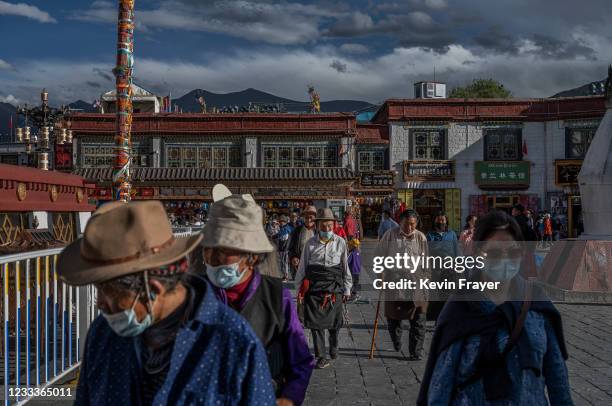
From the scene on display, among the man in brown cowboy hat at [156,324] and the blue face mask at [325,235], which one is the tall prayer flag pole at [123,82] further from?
the man in brown cowboy hat at [156,324]

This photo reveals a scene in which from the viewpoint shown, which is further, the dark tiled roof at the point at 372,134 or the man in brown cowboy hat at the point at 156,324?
the dark tiled roof at the point at 372,134

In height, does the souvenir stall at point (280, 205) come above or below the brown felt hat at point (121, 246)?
above

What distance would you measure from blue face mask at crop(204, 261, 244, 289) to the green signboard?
35.5 meters

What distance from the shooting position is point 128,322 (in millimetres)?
2170

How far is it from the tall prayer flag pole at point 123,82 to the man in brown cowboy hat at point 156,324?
7.58 m

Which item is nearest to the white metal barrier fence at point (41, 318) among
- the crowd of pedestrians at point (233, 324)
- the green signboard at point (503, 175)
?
the crowd of pedestrians at point (233, 324)

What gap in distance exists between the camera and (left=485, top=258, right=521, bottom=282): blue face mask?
10.4 ft

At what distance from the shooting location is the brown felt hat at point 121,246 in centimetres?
216

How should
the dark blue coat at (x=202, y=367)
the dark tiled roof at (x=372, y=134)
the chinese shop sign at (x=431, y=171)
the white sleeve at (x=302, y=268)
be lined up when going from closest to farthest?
the dark blue coat at (x=202, y=367) < the white sleeve at (x=302, y=268) < the chinese shop sign at (x=431, y=171) < the dark tiled roof at (x=372, y=134)

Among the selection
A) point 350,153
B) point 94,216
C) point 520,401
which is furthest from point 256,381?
point 350,153

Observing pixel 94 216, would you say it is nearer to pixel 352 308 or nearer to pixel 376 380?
pixel 376 380

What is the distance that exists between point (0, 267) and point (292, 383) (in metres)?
2.69

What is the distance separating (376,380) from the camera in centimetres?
687

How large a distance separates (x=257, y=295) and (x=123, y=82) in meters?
7.06
